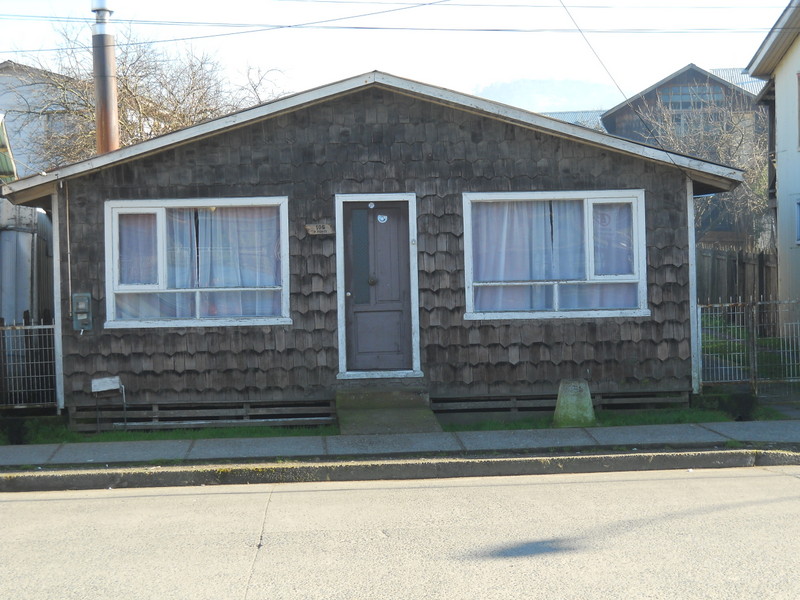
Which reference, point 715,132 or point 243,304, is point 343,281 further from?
point 715,132

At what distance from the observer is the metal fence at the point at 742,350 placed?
36.8ft

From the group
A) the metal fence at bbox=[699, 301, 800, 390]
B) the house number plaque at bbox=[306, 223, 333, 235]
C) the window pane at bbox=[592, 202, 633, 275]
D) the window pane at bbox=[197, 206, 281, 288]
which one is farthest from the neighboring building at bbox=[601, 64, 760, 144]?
the window pane at bbox=[197, 206, 281, 288]

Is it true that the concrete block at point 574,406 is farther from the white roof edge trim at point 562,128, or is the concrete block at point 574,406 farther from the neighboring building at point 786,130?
the neighboring building at point 786,130

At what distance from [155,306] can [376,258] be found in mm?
2769

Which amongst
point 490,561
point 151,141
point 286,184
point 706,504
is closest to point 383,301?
point 286,184

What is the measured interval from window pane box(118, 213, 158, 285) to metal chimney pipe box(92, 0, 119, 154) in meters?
2.50

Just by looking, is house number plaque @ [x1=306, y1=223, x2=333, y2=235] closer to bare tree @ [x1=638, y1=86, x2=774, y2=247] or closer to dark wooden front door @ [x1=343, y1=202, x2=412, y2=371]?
dark wooden front door @ [x1=343, y1=202, x2=412, y2=371]

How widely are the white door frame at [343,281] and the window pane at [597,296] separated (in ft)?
6.08

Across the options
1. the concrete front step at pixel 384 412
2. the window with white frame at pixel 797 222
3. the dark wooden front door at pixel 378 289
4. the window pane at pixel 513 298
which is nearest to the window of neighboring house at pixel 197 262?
the dark wooden front door at pixel 378 289

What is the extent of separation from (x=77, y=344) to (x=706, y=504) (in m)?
7.29

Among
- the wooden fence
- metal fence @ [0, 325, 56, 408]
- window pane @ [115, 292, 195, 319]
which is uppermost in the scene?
the wooden fence

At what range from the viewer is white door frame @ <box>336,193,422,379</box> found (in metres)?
10.8

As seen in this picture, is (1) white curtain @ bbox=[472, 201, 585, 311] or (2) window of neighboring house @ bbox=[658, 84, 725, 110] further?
(2) window of neighboring house @ bbox=[658, 84, 725, 110]

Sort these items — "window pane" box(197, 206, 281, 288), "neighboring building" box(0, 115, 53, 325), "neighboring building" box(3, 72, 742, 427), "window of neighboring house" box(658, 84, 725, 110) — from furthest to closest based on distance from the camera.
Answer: "window of neighboring house" box(658, 84, 725, 110), "neighboring building" box(0, 115, 53, 325), "window pane" box(197, 206, 281, 288), "neighboring building" box(3, 72, 742, 427)
